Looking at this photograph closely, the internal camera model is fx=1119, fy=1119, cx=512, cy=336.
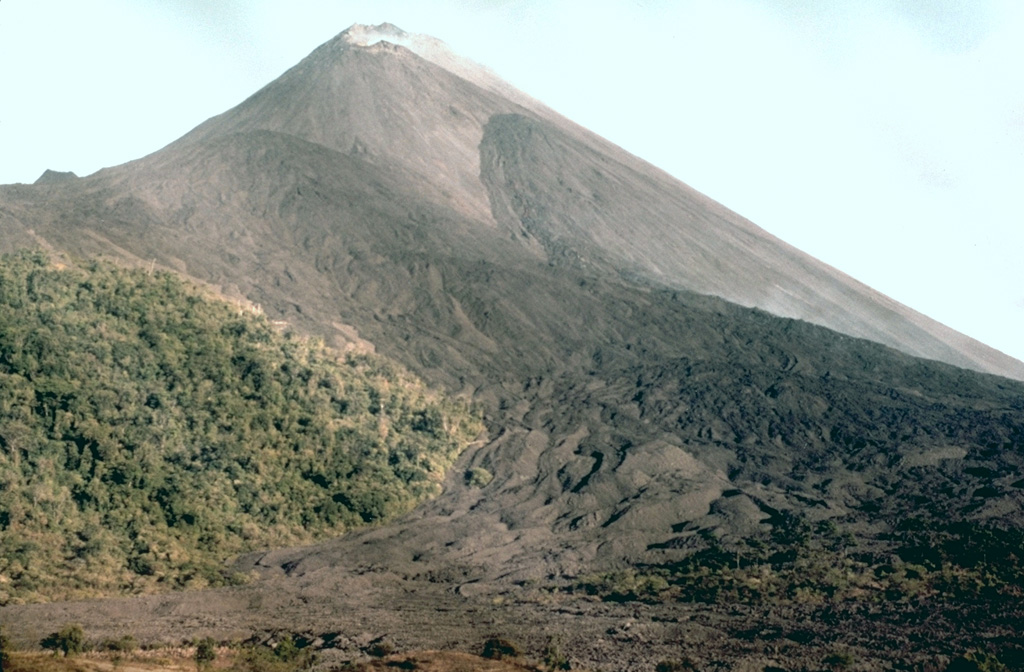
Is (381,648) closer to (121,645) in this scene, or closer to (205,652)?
(205,652)

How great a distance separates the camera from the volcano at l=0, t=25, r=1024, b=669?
151 ft

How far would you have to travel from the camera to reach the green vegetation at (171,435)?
1743 inches

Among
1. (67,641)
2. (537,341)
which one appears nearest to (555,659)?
(67,641)

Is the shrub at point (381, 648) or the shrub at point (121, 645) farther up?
the shrub at point (381, 648)

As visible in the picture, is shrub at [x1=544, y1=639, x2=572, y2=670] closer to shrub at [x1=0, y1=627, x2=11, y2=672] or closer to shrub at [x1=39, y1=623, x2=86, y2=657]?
shrub at [x1=39, y1=623, x2=86, y2=657]

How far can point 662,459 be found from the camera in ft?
193

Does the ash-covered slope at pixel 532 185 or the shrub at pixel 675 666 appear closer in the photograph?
the shrub at pixel 675 666

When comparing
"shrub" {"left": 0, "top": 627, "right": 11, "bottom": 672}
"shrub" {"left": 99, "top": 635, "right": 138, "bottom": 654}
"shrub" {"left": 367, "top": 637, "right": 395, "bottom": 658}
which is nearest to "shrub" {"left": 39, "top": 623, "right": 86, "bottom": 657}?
"shrub" {"left": 99, "top": 635, "right": 138, "bottom": 654}

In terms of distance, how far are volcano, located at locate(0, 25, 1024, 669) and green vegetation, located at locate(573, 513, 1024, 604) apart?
4.82ft

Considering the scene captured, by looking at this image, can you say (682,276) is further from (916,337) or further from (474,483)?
(474,483)

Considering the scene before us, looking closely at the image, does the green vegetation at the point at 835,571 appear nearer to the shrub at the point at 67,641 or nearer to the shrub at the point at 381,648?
the shrub at the point at 381,648

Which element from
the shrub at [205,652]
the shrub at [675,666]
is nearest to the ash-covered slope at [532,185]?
the shrub at [205,652]

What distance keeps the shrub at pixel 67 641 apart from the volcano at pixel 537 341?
2553 mm

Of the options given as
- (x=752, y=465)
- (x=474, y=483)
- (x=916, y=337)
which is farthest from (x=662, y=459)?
(x=916, y=337)
